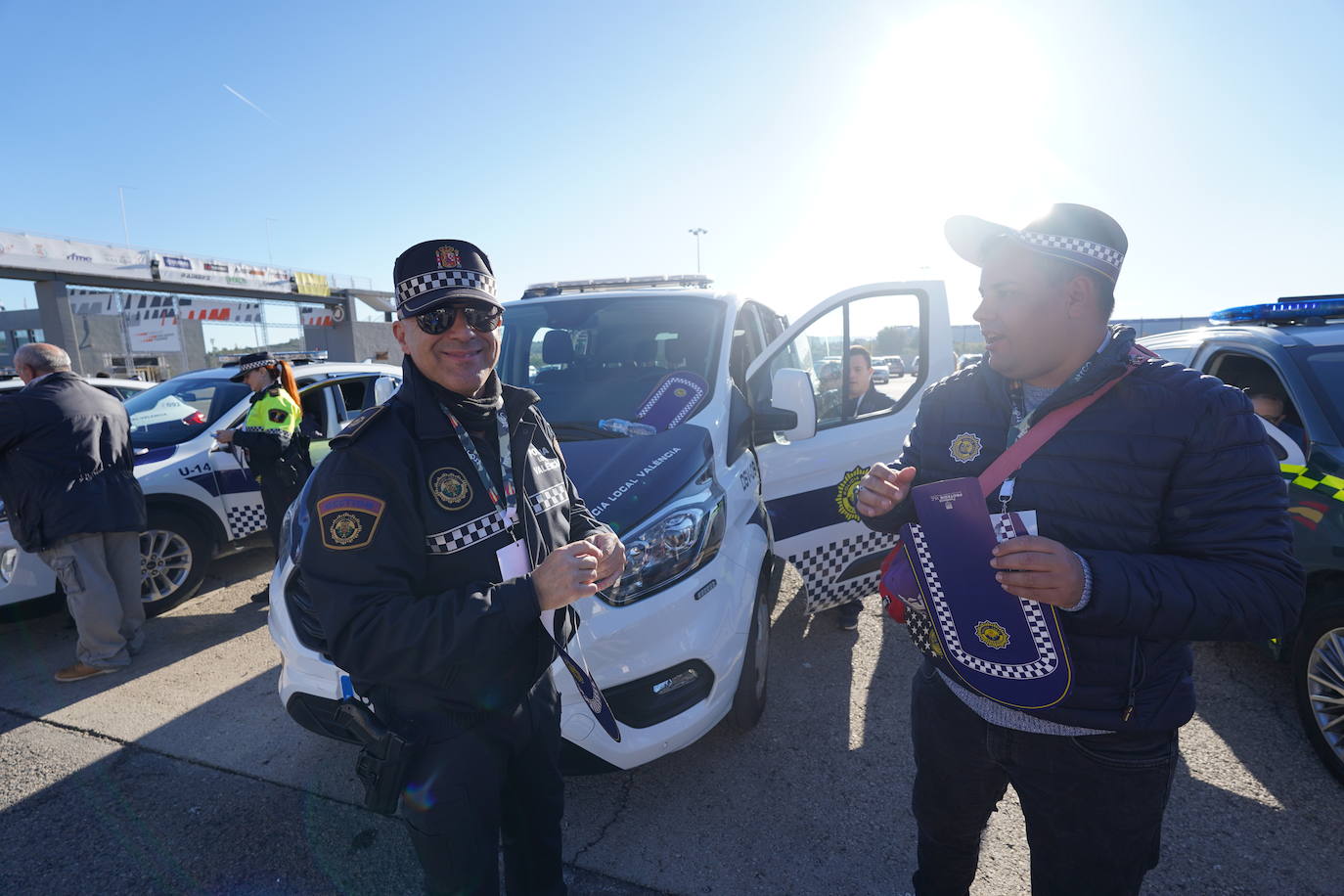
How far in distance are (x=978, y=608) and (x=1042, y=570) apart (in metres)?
0.24

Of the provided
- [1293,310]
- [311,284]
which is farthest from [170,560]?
[311,284]

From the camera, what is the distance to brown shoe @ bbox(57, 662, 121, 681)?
374 cm

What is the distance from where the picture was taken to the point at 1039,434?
142 centimetres

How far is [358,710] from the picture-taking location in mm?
1462

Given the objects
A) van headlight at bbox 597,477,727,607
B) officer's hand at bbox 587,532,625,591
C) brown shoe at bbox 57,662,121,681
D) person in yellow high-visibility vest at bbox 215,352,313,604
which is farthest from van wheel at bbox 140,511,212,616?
officer's hand at bbox 587,532,625,591

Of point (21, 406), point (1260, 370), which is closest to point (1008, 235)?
point (1260, 370)

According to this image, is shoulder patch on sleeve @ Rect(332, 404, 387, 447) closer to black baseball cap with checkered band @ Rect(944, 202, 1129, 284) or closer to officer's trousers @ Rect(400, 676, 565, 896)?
officer's trousers @ Rect(400, 676, 565, 896)

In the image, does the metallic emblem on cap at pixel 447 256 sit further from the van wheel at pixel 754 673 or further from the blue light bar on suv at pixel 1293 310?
the blue light bar on suv at pixel 1293 310

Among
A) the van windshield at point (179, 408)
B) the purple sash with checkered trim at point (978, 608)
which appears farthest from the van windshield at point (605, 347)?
the van windshield at point (179, 408)

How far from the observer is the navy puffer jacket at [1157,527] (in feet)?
4.03

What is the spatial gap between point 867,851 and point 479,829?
1538 mm

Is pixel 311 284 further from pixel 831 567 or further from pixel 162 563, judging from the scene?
pixel 831 567

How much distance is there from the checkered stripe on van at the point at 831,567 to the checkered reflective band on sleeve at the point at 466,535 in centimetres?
207

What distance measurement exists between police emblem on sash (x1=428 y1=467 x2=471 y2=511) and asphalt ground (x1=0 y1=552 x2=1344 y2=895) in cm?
162
